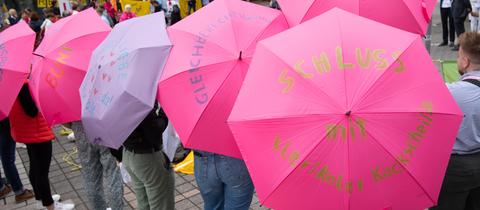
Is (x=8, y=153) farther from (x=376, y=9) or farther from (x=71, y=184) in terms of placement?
(x=376, y=9)

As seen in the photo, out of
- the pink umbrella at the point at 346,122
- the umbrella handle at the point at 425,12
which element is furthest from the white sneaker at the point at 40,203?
the umbrella handle at the point at 425,12

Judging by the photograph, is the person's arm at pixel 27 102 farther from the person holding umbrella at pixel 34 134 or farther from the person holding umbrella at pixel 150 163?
the person holding umbrella at pixel 150 163

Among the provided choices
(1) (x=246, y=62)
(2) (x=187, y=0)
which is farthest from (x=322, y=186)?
(2) (x=187, y=0)

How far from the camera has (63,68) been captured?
124 inches

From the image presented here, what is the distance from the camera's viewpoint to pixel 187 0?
17359mm

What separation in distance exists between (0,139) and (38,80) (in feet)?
6.84

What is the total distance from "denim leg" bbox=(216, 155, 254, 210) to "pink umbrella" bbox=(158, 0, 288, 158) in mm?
420

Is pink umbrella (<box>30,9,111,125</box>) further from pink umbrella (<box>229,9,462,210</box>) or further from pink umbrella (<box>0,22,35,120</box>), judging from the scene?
pink umbrella (<box>229,9,462,210</box>)

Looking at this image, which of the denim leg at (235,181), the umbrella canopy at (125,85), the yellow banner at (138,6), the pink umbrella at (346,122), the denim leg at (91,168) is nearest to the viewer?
the pink umbrella at (346,122)

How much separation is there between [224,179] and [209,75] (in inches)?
32.6

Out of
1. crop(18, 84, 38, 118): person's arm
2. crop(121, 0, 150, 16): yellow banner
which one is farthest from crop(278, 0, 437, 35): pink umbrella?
crop(121, 0, 150, 16): yellow banner

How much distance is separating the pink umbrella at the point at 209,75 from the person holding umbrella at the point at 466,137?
121cm

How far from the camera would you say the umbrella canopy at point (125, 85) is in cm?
255

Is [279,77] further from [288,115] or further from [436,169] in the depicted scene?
[436,169]
